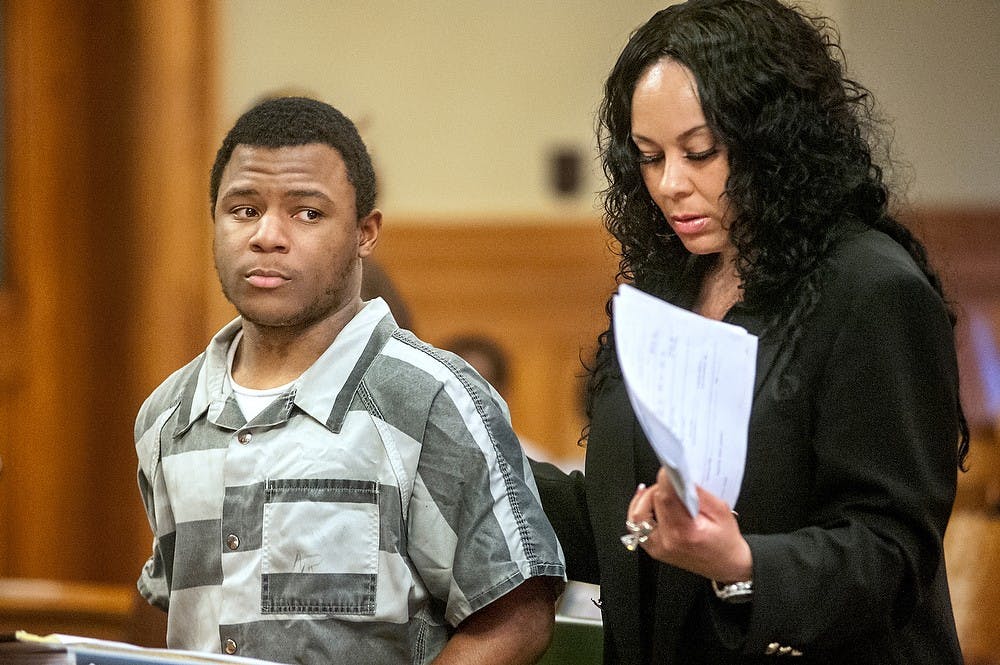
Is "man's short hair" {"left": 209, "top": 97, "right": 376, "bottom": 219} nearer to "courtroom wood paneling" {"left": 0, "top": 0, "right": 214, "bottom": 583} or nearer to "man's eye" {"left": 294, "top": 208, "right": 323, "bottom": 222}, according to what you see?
"man's eye" {"left": 294, "top": 208, "right": 323, "bottom": 222}

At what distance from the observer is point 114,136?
5.22m

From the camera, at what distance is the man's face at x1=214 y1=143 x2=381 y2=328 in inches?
64.4

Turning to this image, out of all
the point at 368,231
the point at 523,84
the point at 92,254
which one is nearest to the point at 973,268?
the point at 523,84

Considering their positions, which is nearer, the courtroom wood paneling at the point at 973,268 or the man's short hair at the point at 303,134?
the man's short hair at the point at 303,134

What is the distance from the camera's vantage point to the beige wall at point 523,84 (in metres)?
5.35

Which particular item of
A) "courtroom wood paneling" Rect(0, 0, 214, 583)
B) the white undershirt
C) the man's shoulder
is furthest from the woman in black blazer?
"courtroom wood paneling" Rect(0, 0, 214, 583)

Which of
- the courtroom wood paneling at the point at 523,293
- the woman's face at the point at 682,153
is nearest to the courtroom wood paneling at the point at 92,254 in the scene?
the courtroom wood paneling at the point at 523,293

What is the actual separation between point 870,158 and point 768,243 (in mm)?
183

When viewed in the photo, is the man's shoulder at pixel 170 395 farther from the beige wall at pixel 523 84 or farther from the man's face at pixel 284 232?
the beige wall at pixel 523 84

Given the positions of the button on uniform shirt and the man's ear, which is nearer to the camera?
the button on uniform shirt

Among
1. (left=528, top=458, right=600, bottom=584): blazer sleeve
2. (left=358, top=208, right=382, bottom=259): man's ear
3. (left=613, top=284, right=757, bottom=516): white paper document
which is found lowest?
(left=528, top=458, right=600, bottom=584): blazer sleeve

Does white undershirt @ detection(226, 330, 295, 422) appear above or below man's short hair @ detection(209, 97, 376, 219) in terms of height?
below

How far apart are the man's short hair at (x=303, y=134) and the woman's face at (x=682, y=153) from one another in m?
0.38

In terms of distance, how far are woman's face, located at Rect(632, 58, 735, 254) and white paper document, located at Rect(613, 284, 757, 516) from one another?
246 millimetres
